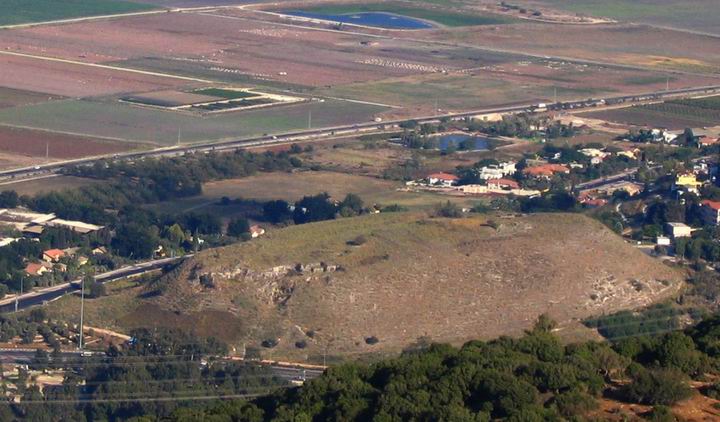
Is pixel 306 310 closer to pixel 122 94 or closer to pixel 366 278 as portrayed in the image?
pixel 366 278

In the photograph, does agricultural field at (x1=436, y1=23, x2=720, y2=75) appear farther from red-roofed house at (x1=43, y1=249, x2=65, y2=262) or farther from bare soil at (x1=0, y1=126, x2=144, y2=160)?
red-roofed house at (x1=43, y1=249, x2=65, y2=262)

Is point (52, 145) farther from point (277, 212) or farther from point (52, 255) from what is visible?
point (52, 255)

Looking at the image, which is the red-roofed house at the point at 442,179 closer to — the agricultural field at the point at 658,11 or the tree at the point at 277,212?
the tree at the point at 277,212

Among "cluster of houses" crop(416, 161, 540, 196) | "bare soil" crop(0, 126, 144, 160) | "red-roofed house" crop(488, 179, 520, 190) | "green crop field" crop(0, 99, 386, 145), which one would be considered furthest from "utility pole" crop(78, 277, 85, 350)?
"green crop field" crop(0, 99, 386, 145)

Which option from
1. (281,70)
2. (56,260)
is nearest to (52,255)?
(56,260)

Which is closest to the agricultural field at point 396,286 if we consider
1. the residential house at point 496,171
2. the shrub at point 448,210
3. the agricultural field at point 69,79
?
the shrub at point 448,210

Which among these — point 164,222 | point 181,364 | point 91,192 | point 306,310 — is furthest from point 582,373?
point 91,192
